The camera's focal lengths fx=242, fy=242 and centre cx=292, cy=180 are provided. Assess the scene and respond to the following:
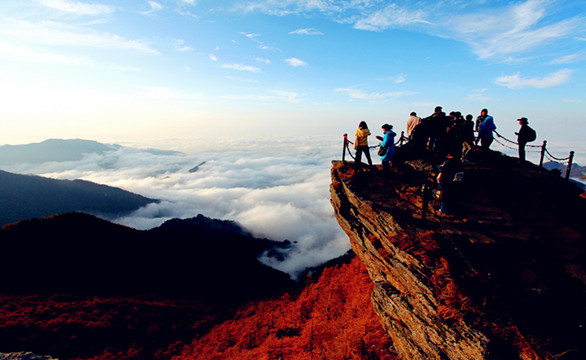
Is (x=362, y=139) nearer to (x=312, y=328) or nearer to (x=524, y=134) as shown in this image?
(x=524, y=134)

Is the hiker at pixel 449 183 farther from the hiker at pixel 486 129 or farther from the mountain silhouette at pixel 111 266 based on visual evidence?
the mountain silhouette at pixel 111 266

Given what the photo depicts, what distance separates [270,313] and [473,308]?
613 inches

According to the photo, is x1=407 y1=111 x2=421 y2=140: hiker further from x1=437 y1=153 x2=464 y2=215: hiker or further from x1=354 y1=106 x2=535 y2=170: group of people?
x1=437 y1=153 x2=464 y2=215: hiker

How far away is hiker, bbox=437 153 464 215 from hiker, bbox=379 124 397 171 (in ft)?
12.7

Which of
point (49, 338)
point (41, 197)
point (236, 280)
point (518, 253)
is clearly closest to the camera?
point (518, 253)

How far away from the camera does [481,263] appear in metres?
8.73

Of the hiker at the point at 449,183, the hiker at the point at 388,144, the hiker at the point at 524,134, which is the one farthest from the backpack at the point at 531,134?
the hiker at the point at 388,144

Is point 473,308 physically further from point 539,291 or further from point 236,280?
point 236,280

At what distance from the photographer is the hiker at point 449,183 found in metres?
10.0

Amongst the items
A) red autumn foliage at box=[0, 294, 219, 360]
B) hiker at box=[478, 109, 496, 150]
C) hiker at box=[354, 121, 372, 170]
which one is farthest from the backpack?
red autumn foliage at box=[0, 294, 219, 360]

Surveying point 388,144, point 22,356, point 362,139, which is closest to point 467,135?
point 388,144

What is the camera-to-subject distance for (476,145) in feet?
51.7

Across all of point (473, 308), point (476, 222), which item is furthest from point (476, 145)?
point (473, 308)

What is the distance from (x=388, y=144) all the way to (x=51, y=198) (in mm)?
142507
